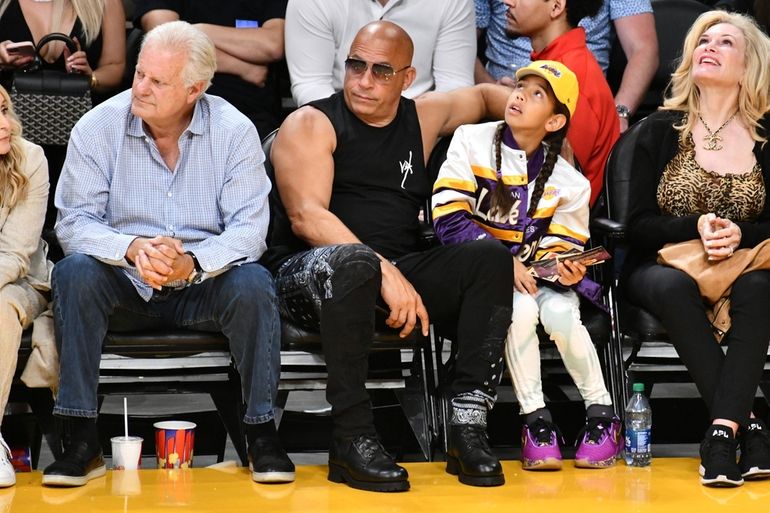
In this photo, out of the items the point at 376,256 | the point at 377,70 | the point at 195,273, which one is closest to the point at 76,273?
the point at 195,273

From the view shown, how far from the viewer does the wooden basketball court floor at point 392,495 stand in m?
3.58

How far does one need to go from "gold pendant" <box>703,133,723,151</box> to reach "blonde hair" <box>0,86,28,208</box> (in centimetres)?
227

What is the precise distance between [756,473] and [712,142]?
48.5 inches

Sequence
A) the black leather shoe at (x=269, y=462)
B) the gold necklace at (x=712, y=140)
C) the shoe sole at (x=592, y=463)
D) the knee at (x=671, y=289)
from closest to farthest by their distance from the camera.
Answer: the black leather shoe at (x=269, y=462) < the shoe sole at (x=592, y=463) < the knee at (x=671, y=289) < the gold necklace at (x=712, y=140)

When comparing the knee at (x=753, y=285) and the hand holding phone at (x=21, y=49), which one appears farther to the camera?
the hand holding phone at (x=21, y=49)

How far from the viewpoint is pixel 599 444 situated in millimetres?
4051

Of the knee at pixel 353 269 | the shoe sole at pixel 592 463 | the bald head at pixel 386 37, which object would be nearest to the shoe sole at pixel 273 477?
the knee at pixel 353 269

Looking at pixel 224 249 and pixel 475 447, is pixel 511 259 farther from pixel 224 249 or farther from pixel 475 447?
pixel 224 249

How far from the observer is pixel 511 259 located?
4016mm

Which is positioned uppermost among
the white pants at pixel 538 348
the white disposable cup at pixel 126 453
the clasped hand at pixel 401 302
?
the clasped hand at pixel 401 302

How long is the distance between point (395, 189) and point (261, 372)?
91 cm

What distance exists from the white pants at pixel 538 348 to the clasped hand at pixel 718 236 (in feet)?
1.61

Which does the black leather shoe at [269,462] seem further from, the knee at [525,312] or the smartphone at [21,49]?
the smartphone at [21,49]

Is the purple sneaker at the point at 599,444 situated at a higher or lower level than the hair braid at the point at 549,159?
lower
